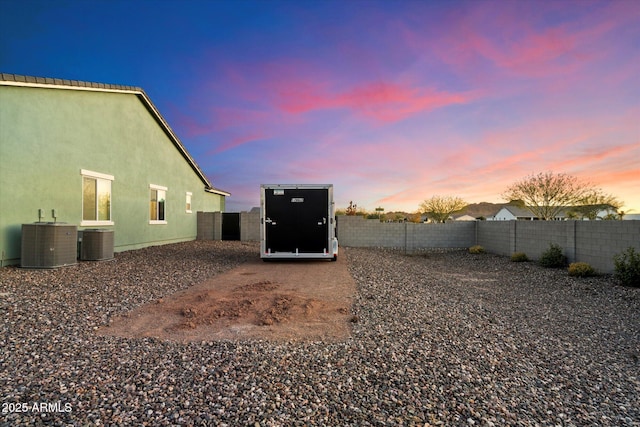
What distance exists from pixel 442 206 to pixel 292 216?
2859 centimetres

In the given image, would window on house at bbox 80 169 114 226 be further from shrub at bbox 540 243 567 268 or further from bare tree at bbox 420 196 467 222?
bare tree at bbox 420 196 467 222

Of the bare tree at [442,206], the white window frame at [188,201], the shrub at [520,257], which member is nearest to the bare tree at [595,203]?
the bare tree at [442,206]

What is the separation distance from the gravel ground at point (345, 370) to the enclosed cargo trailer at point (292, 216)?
466cm

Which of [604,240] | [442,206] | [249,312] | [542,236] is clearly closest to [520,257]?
[542,236]

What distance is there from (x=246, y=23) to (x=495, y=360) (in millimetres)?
11255

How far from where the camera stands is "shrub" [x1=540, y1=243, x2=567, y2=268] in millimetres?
11664

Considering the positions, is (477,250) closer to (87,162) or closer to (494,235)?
(494,235)

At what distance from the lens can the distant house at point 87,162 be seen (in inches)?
331

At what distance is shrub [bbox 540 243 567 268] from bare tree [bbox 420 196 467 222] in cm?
2379

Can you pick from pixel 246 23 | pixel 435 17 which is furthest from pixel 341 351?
pixel 246 23

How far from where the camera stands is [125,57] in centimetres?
1272

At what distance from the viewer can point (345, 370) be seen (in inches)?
126

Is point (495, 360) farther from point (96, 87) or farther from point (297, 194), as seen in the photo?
point (96, 87)

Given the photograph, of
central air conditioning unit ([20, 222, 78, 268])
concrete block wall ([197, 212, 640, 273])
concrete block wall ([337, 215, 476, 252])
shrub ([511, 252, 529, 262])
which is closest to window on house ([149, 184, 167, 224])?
concrete block wall ([197, 212, 640, 273])
